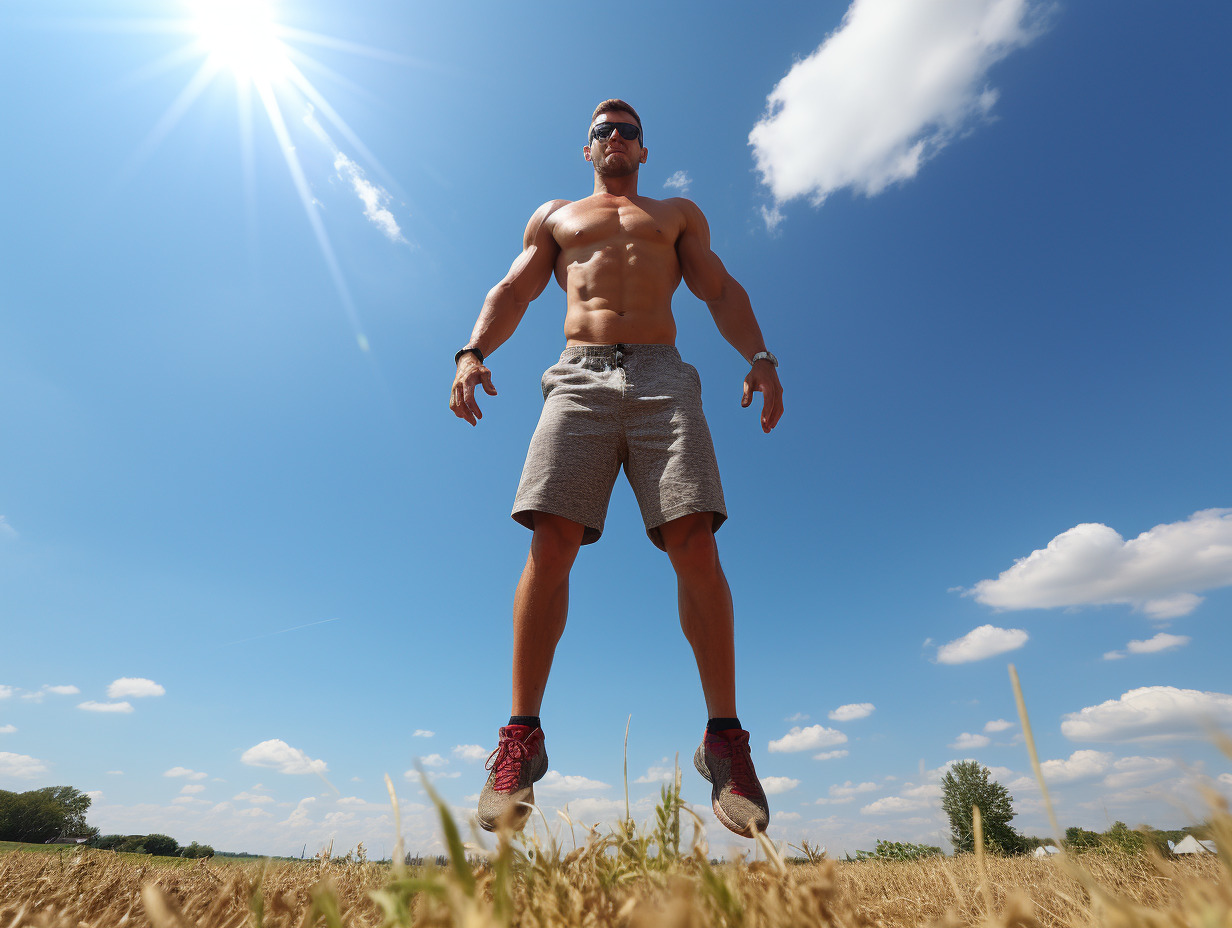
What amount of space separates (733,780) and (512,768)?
3.07 ft

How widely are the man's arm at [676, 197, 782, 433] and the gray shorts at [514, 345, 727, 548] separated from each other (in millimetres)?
630

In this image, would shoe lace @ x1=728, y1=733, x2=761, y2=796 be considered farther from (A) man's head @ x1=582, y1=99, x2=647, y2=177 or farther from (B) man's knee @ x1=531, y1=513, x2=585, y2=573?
(A) man's head @ x1=582, y1=99, x2=647, y2=177

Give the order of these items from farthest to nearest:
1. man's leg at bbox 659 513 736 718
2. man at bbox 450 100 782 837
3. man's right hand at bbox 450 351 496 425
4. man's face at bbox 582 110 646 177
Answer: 1. man's face at bbox 582 110 646 177
2. man's right hand at bbox 450 351 496 425
3. man's leg at bbox 659 513 736 718
4. man at bbox 450 100 782 837

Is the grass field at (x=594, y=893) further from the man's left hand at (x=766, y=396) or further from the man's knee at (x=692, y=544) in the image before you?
the man's left hand at (x=766, y=396)

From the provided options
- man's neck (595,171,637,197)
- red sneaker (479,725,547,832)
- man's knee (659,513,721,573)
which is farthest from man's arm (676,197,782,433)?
red sneaker (479,725,547,832)

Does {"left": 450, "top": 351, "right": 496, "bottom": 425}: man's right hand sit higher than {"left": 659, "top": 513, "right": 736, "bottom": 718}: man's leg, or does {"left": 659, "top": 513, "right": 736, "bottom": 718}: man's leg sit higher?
{"left": 450, "top": 351, "right": 496, "bottom": 425}: man's right hand

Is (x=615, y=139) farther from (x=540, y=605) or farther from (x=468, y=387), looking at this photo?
(x=540, y=605)

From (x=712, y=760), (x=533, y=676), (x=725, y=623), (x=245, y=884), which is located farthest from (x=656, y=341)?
(x=245, y=884)

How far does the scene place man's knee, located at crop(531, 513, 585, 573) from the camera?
9.99 ft

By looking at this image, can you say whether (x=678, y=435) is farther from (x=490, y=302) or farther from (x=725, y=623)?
(x=490, y=302)

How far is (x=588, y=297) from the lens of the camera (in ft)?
12.5

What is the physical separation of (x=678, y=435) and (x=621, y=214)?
1.76 m

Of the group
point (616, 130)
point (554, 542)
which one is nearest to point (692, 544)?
point (554, 542)

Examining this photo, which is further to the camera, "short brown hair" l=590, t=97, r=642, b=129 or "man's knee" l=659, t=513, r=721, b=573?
"short brown hair" l=590, t=97, r=642, b=129
